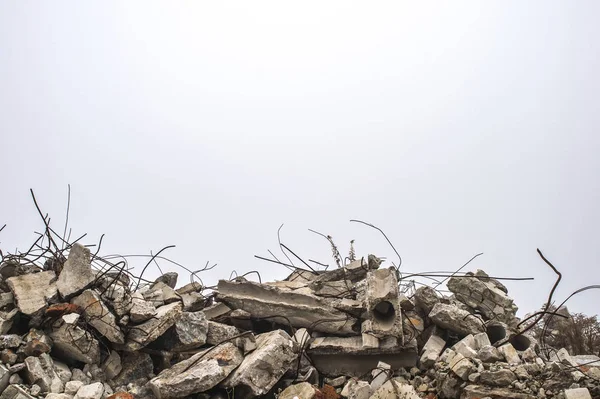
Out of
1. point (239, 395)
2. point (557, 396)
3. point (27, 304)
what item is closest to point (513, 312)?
point (557, 396)

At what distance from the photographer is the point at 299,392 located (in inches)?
174

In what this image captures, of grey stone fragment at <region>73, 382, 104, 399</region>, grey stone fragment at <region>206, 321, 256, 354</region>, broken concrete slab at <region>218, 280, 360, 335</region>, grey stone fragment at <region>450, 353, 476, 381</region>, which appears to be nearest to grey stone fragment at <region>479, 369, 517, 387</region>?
grey stone fragment at <region>450, 353, 476, 381</region>

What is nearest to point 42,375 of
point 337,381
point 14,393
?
point 14,393

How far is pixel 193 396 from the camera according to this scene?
4410 millimetres

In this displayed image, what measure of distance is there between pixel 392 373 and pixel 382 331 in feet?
1.56

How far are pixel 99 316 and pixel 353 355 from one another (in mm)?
2960

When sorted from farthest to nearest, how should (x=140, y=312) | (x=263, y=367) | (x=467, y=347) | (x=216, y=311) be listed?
(x=216, y=311) < (x=140, y=312) < (x=467, y=347) < (x=263, y=367)

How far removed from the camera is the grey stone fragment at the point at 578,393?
3719mm

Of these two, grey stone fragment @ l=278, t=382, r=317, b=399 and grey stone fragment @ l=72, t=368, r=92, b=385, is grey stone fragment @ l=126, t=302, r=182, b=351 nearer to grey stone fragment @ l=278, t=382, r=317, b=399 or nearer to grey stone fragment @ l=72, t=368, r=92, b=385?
grey stone fragment @ l=72, t=368, r=92, b=385

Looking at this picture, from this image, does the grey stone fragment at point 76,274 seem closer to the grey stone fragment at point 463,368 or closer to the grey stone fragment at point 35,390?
the grey stone fragment at point 35,390

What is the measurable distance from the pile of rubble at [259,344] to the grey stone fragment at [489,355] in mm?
11

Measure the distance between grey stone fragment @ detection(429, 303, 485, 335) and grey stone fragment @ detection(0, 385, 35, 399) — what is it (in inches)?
175

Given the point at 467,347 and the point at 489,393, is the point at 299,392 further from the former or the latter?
the point at 467,347

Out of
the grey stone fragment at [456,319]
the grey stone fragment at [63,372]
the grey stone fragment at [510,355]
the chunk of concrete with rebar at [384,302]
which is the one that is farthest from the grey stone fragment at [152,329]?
the grey stone fragment at [510,355]
